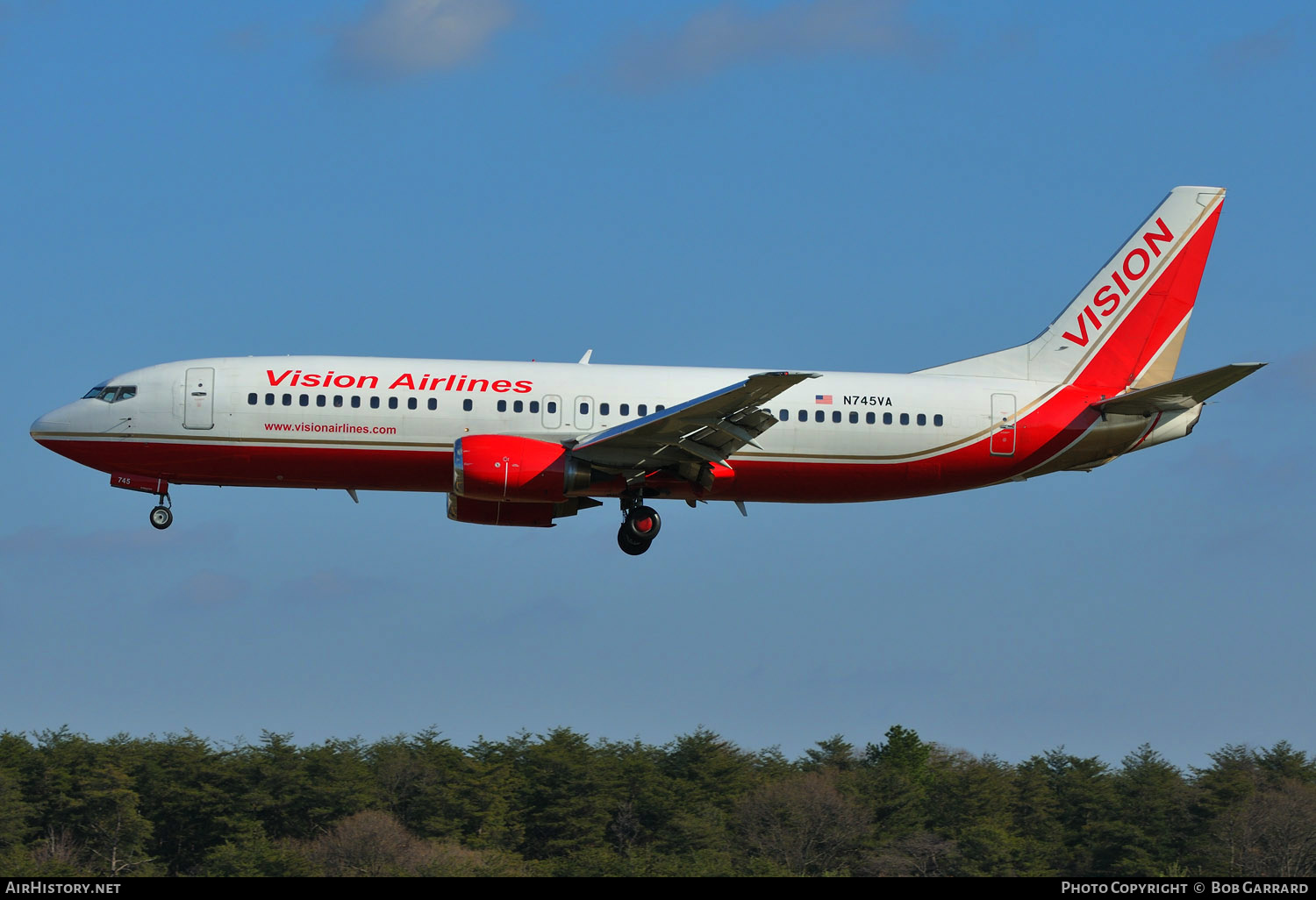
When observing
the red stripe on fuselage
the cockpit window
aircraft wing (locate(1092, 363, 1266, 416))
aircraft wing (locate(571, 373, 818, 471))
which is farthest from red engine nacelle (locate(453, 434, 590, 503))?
aircraft wing (locate(1092, 363, 1266, 416))

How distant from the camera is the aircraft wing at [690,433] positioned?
37312 mm

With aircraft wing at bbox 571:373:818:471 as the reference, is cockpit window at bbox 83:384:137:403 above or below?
above

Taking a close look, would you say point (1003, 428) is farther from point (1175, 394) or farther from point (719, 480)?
point (719, 480)

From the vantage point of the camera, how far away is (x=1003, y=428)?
42.2 metres

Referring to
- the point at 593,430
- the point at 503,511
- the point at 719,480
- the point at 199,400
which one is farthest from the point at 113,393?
the point at 719,480

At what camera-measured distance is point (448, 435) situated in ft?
131

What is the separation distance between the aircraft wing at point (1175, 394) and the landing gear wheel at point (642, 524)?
501 inches

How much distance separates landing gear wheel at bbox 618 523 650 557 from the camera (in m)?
41.4

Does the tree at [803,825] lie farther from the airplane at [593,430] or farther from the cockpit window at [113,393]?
the cockpit window at [113,393]

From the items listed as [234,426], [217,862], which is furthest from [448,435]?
[217,862]

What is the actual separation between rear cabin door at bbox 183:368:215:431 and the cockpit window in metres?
1.52

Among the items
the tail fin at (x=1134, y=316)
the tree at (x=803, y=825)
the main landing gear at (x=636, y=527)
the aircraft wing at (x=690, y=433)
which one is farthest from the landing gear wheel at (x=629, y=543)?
the tree at (x=803, y=825)

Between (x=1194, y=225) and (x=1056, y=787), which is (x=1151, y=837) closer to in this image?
(x=1056, y=787)

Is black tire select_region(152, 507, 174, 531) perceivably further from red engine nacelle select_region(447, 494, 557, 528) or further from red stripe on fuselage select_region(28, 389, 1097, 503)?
red engine nacelle select_region(447, 494, 557, 528)
